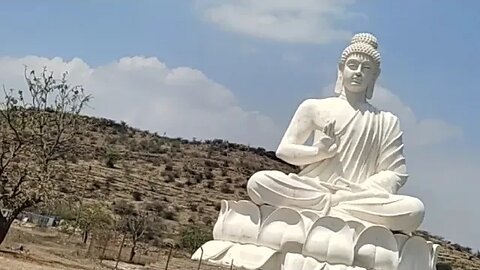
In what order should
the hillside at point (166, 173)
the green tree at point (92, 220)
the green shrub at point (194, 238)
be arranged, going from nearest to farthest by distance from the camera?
the green tree at point (92, 220) → the green shrub at point (194, 238) → the hillside at point (166, 173)

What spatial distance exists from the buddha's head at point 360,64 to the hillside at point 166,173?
13.2 metres

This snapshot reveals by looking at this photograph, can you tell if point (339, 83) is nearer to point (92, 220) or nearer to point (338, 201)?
point (338, 201)

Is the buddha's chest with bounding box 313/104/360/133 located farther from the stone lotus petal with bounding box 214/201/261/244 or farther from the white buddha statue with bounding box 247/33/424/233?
the stone lotus petal with bounding box 214/201/261/244

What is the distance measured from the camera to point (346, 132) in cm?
849

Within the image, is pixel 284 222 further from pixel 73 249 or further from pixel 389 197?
pixel 73 249

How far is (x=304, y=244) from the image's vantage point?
7.46 metres

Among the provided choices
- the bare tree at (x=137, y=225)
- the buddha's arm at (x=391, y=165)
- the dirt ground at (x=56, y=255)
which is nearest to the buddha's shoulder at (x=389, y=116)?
the buddha's arm at (x=391, y=165)

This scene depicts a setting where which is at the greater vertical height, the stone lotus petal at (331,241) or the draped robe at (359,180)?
the draped robe at (359,180)

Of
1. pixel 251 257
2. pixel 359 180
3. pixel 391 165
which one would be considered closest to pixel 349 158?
pixel 359 180

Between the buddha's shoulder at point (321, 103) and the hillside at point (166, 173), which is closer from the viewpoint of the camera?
the buddha's shoulder at point (321, 103)

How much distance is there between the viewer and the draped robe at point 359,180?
768 cm

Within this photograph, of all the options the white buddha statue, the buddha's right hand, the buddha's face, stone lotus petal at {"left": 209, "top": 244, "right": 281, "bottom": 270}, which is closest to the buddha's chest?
the white buddha statue

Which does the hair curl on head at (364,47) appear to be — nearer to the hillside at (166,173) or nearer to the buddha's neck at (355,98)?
the buddha's neck at (355,98)

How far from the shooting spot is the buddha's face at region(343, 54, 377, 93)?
27.7 ft
